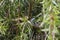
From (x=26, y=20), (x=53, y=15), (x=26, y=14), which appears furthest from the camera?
(x=26, y=14)

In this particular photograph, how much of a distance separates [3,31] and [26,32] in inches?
5.5

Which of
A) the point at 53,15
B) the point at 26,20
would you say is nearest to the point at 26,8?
the point at 26,20

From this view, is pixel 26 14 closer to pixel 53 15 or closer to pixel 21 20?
pixel 21 20

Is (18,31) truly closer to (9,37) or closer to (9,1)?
(9,37)

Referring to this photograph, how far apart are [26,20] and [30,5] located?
113 mm

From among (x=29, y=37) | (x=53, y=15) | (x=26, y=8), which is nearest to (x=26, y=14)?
(x=26, y=8)

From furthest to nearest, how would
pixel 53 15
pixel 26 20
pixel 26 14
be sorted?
pixel 26 14 < pixel 26 20 < pixel 53 15

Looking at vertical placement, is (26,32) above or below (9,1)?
below

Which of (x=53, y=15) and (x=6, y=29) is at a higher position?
(x=53, y=15)

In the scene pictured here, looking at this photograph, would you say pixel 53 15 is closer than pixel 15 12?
Yes

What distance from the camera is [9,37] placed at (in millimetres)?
1253

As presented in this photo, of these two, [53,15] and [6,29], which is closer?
[53,15]

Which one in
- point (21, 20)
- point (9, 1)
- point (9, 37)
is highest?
point (9, 1)

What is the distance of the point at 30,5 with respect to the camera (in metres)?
1.20
